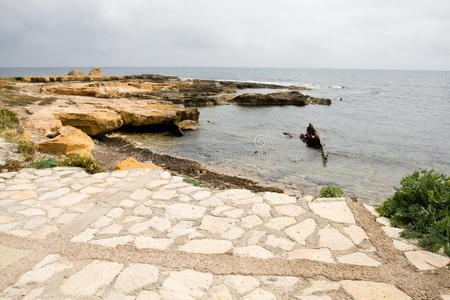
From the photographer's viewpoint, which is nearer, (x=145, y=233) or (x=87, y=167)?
(x=145, y=233)

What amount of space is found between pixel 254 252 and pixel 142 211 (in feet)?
6.46

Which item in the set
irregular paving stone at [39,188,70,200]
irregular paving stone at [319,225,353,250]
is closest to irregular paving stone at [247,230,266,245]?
irregular paving stone at [319,225,353,250]

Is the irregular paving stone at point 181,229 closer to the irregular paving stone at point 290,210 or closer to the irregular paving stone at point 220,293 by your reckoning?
the irregular paving stone at point 220,293

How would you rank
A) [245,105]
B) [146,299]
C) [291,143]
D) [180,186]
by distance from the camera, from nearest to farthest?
1. [146,299]
2. [180,186]
3. [291,143]
4. [245,105]

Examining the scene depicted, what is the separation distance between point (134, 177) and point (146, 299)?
366cm

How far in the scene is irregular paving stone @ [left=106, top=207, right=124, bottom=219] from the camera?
406cm

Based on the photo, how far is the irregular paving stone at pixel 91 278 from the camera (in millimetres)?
2532

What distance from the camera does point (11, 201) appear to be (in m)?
4.38

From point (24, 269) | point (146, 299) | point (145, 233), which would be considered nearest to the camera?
point (146, 299)

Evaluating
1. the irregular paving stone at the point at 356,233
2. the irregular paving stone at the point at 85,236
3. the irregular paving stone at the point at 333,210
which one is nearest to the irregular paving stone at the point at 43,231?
the irregular paving stone at the point at 85,236

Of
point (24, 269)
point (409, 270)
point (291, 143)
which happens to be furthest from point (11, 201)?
point (291, 143)

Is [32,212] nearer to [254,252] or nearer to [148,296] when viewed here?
[148,296]

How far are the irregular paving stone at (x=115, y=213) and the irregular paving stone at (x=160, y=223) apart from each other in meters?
0.56

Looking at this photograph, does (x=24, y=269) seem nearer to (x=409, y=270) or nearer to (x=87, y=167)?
(x=87, y=167)
